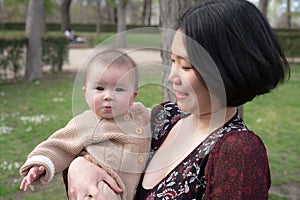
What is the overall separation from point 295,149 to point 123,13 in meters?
20.0

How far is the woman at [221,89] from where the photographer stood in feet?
3.69

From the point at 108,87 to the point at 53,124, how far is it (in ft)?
18.7

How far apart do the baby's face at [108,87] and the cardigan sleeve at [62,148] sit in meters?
0.07

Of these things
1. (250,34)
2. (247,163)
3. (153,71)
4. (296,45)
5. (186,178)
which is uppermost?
(250,34)

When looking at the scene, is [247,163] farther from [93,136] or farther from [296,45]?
[296,45]

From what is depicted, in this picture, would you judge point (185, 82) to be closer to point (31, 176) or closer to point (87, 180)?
point (87, 180)

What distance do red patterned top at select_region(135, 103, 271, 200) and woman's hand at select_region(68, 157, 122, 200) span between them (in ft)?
0.51

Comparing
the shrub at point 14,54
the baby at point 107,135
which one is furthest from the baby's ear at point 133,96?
the shrub at point 14,54

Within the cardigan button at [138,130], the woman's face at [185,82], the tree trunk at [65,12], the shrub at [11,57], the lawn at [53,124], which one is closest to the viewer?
the woman's face at [185,82]

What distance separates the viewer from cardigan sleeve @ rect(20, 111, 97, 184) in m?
1.50

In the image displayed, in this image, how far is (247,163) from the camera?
111cm

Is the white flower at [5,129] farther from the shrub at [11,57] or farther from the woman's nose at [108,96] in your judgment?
the woman's nose at [108,96]

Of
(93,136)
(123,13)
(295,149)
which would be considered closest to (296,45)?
(123,13)

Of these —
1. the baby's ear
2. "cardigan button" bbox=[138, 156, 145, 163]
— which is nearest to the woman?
"cardigan button" bbox=[138, 156, 145, 163]
